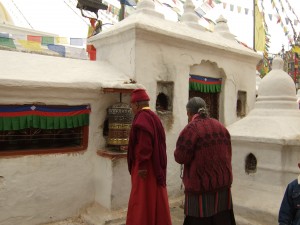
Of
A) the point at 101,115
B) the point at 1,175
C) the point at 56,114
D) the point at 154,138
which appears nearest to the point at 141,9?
the point at 101,115

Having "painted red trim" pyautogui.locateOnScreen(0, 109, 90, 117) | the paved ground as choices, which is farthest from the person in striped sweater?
"painted red trim" pyautogui.locateOnScreen(0, 109, 90, 117)

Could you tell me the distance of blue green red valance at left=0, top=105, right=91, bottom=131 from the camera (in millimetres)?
4413

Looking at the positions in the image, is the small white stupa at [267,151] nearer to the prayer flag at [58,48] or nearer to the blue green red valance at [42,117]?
the blue green red valance at [42,117]

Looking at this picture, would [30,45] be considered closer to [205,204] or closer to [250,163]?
[250,163]

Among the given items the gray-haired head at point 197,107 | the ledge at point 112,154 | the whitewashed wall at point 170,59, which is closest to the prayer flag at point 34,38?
the whitewashed wall at point 170,59

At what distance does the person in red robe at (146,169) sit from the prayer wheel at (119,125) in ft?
4.21

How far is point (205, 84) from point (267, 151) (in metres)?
2.49

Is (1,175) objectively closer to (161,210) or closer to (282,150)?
(161,210)

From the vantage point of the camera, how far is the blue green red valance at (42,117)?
441 centimetres

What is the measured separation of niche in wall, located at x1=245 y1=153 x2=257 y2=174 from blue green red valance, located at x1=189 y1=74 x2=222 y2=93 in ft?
6.90

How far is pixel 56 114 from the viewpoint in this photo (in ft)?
16.0

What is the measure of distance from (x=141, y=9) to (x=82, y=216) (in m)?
4.48

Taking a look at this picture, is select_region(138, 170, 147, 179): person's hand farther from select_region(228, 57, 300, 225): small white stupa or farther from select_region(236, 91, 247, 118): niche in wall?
select_region(236, 91, 247, 118): niche in wall

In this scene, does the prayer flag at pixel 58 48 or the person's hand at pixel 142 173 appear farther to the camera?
the prayer flag at pixel 58 48
